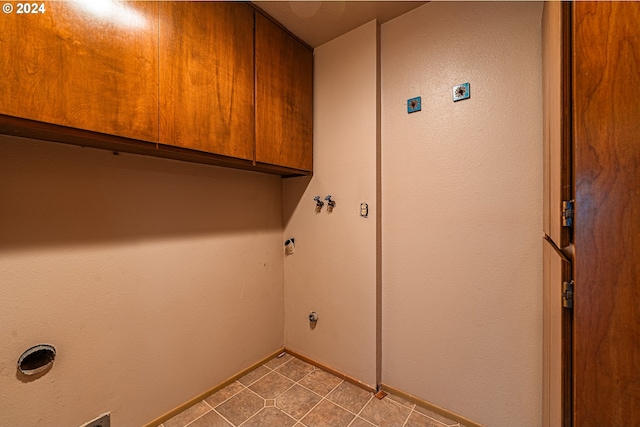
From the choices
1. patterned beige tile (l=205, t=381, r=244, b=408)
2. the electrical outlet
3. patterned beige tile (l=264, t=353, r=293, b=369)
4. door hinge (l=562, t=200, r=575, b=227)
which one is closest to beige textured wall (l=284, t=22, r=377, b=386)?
patterned beige tile (l=264, t=353, r=293, b=369)

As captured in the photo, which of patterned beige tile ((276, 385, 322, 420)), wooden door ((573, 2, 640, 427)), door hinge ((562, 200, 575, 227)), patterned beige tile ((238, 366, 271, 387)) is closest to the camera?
wooden door ((573, 2, 640, 427))

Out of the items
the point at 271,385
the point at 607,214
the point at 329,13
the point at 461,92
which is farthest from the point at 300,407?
the point at 329,13

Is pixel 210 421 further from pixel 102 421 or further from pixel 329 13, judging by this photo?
pixel 329 13

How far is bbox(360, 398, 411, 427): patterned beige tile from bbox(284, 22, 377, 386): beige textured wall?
0.44 feet

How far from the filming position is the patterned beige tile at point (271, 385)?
1.72 m

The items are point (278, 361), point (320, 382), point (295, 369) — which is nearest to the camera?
point (320, 382)

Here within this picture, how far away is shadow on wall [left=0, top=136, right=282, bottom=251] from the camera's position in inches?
42.6

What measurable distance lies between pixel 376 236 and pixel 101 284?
154 centimetres

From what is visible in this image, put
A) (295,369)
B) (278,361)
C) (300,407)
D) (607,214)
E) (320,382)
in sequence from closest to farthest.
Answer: (607,214) → (300,407) → (320,382) → (295,369) → (278,361)

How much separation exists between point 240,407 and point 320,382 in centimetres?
55

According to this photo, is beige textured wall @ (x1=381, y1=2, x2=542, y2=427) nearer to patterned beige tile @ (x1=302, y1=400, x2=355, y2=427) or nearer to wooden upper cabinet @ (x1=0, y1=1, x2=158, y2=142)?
patterned beige tile @ (x1=302, y1=400, x2=355, y2=427)

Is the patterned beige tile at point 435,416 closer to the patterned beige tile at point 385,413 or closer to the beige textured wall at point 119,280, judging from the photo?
the patterned beige tile at point 385,413

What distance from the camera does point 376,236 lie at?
5.57ft

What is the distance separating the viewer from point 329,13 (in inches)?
64.4
